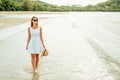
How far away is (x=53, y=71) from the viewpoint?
36.2 ft

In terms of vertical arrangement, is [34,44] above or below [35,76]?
above

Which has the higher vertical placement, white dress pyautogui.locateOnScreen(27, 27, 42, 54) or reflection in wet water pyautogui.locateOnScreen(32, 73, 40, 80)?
white dress pyautogui.locateOnScreen(27, 27, 42, 54)

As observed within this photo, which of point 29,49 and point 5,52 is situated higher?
point 29,49

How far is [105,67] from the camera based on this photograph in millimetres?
11977

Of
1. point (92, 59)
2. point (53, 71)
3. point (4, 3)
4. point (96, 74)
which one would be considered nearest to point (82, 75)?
point (96, 74)

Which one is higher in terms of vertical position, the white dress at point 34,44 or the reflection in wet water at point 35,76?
the white dress at point 34,44

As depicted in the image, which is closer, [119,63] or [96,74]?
[96,74]

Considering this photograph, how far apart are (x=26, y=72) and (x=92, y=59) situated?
421 centimetres

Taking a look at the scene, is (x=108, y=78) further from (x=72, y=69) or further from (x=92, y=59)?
(x=92, y=59)

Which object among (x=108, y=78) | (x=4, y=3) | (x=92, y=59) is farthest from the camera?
(x=4, y=3)

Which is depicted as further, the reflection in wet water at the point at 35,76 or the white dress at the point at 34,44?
the white dress at the point at 34,44

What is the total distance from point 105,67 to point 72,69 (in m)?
1.34

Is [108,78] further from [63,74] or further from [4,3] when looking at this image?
[4,3]

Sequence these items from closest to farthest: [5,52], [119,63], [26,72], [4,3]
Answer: [26,72]
[119,63]
[5,52]
[4,3]
